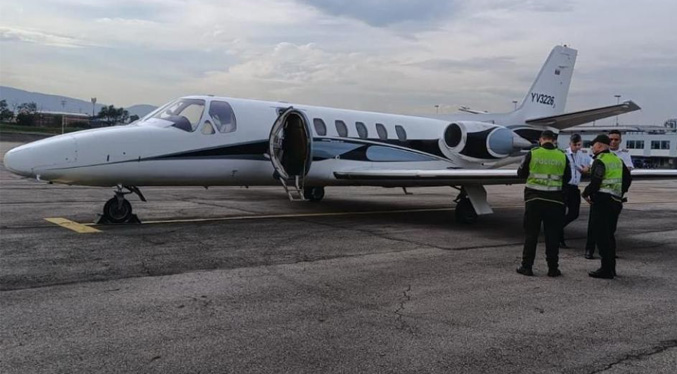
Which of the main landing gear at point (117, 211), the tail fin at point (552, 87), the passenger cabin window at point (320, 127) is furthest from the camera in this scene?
the tail fin at point (552, 87)

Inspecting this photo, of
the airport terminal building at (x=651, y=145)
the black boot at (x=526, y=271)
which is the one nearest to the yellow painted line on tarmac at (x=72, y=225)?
the black boot at (x=526, y=271)

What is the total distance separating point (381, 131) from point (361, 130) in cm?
66

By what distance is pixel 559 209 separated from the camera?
25.7ft

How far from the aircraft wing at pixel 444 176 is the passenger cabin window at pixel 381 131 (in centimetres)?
105

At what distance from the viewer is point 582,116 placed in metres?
17.3

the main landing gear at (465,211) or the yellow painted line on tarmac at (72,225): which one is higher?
the main landing gear at (465,211)

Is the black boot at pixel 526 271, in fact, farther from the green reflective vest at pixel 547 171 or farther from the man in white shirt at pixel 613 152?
the man in white shirt at pixel 613 152

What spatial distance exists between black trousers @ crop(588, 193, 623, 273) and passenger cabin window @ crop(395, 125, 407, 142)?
7.21m

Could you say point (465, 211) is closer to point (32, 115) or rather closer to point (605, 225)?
point (605, 225)

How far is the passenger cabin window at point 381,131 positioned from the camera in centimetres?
1448

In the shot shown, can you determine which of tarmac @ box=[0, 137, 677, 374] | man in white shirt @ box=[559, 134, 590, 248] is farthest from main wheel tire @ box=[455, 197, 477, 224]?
man in white shirt @ box=[559, 134, 590, 248]

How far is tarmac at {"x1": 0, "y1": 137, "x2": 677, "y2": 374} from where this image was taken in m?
4.43

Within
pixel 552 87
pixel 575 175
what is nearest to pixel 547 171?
pixel 575 175

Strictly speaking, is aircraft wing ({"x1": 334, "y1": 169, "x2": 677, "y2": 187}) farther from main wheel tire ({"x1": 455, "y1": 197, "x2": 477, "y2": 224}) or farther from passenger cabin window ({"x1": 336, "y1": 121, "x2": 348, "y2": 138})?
passenger cabin window ({"x1": 336, "y1": 121, "x2": 348, "y2": 138})
